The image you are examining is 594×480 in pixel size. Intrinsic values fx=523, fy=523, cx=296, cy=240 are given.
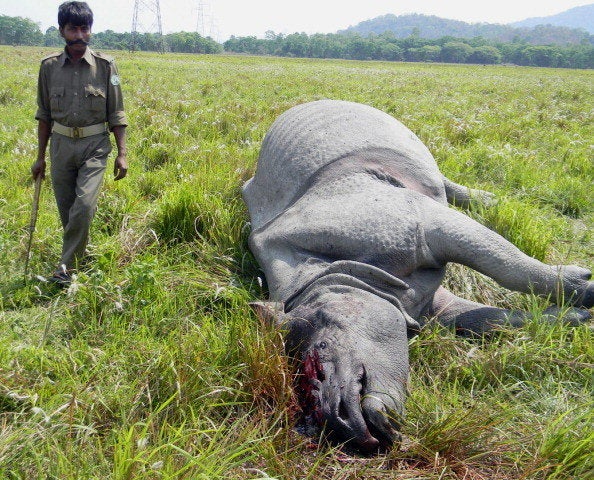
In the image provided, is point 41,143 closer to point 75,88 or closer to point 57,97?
point 57,97

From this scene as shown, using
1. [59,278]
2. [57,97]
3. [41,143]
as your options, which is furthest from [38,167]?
[59,278]

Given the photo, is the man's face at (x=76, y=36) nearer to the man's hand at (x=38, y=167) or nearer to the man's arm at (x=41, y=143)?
the man's arm at (x=41, y=143)

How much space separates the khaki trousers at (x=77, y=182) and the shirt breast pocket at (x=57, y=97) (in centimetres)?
22

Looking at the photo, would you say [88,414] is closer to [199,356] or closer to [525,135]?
[199,356]

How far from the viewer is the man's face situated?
374cm

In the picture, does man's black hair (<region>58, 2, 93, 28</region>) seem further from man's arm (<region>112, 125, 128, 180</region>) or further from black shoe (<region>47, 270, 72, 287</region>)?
black shoe (<region>47, 270, 72, 287</region>)

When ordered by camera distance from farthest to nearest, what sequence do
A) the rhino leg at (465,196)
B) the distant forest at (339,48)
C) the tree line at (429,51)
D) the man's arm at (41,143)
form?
the tree line at (429,51), the distant forest at (339,48), the rhino leg at (465,196), the man's arm at (41,143)

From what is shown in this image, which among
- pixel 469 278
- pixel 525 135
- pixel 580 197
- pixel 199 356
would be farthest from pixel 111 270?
pixel 525 135

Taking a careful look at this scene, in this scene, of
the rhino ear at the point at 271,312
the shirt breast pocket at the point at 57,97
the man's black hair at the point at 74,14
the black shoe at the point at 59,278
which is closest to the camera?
the rhino ear at the point at 271,312

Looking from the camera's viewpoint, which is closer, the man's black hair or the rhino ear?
the rhino ear

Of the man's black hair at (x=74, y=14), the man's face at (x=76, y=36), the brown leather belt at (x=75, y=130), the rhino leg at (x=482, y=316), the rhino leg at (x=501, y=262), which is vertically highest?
the man's black hair at (x=74, y=14)

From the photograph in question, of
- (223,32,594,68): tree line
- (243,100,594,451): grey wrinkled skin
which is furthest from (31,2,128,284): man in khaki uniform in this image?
(223,32,594,68): tree line

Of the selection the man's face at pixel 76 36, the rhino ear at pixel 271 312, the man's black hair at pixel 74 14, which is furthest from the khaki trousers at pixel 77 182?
the rhino ear at pixel 271 312

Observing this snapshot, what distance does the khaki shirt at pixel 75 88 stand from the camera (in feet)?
12.8
